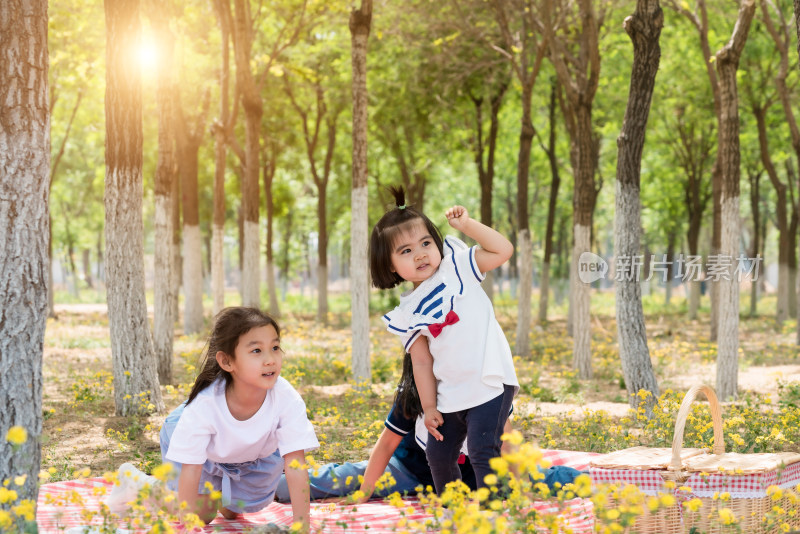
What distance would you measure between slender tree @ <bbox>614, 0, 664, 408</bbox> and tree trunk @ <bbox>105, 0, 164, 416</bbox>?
4350 mm

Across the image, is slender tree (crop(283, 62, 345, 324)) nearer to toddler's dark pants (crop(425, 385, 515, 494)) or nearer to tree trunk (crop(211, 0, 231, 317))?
tree trunk (crop(211, 0, 231, 317))

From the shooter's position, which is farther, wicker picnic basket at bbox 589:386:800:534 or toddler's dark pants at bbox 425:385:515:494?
toddler's dark pants at bbox 425:385:515:494

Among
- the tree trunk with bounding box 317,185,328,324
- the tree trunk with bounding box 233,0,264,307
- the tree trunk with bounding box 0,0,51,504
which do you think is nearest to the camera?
the tree trunk with bounding box 0,0,51,504

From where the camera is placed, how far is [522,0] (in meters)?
12.3

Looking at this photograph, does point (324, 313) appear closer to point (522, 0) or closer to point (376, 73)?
point (376, 73)

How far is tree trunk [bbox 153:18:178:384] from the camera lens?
30.7ft

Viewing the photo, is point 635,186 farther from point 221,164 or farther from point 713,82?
point 221,164

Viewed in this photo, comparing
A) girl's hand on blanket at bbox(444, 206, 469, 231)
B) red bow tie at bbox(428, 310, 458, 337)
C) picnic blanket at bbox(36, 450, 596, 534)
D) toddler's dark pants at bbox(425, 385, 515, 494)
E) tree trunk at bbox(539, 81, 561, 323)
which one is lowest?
picnic blanket at bbox(36, 450, 596, 534)

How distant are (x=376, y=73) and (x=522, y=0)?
641 cm

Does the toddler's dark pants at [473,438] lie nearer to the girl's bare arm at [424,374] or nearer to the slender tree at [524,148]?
the girl's bare arm at [424,374]

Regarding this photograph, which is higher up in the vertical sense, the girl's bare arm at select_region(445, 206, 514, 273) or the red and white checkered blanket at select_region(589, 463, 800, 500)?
the girl's bare arm at select_region(445, 206, 514, 273)

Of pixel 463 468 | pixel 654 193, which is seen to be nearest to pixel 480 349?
pixel 463 468

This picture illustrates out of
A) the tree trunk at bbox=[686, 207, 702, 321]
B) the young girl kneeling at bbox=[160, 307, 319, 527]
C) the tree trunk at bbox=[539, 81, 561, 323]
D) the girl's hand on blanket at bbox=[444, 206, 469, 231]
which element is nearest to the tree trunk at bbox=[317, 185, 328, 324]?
the tree trunk at bbox=[539, 81, 561, 323]

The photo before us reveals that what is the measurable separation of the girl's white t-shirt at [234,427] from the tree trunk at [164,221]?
5.47m
